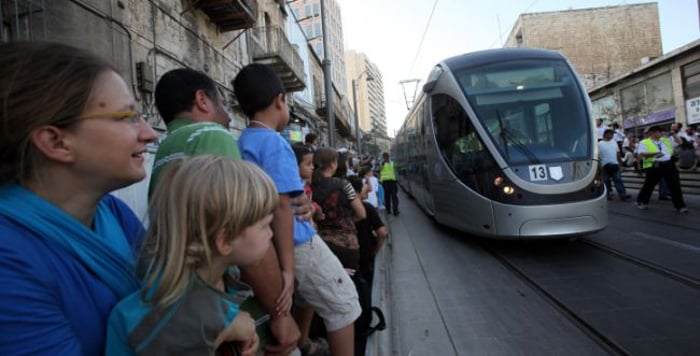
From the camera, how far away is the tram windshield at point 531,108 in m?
6.15

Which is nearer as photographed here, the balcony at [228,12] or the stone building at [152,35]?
the stone building at [152,35]

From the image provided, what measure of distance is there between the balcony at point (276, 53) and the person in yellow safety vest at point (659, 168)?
10.4 m

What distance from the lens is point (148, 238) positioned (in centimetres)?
129

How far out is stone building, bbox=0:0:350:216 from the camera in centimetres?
562

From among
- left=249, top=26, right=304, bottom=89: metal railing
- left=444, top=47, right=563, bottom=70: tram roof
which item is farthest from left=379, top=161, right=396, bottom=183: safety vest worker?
left=444, top=47, right=563, bottom=70: tram roof

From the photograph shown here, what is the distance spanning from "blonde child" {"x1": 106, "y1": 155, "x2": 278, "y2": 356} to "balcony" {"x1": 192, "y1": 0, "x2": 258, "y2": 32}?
1041 cm

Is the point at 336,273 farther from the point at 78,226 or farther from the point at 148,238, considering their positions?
the point at 78,226

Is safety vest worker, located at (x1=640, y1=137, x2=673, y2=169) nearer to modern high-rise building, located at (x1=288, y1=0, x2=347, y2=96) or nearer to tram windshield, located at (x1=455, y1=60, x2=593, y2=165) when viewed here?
tram windshield, located at (x1=455, y1=60, x2=593, y2=165)

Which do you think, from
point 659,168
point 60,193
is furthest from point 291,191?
point 659,168

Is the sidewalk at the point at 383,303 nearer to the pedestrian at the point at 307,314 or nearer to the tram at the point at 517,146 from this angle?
the pedestrian at the point at 307,314

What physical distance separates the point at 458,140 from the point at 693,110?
22.8 metres

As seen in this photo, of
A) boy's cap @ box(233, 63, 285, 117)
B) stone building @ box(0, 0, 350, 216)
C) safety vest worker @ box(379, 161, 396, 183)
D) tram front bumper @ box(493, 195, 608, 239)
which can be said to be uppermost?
stone building @ box(0, 0, 350, 216)

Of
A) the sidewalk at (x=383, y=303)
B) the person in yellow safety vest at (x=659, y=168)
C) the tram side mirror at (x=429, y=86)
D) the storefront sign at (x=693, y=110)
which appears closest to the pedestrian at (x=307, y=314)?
the sidewalk at (x=383, y=303)

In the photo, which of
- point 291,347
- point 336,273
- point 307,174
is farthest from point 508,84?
point 291,347
